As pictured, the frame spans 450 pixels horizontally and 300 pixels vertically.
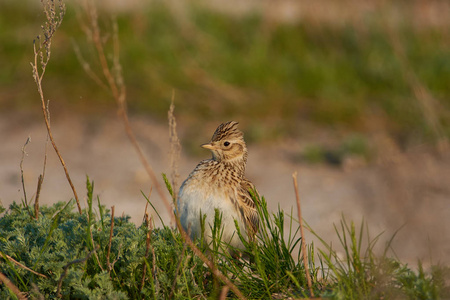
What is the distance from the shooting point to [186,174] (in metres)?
7.24

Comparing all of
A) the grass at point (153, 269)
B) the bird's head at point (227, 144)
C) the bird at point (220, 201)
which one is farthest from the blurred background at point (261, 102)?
the grass at point (153, 269)

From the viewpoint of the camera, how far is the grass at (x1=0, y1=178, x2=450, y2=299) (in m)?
3.12

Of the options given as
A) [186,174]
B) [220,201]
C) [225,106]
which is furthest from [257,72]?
[220,201]

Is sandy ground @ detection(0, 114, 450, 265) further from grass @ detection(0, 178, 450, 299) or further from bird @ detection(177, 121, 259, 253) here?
grass @ detection(0, 178, 450, 299)

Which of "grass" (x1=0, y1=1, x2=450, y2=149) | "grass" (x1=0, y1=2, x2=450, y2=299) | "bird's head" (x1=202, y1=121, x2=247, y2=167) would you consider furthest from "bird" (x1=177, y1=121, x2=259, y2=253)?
"grass" (x1=0, y1=1, x2=450, y2=149)

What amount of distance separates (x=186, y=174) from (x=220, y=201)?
10.4 feet

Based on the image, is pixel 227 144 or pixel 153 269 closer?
pixel 153 269

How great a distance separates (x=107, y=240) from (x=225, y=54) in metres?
6.17

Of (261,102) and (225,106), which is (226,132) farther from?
(261,102)

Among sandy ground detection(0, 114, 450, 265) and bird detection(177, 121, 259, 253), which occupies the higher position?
sandy ground detection(0, 114, 450, 265)

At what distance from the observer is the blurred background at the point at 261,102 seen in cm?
694

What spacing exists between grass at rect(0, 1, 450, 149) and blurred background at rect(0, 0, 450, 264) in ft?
0.06

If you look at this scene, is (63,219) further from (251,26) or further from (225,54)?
(251,26)

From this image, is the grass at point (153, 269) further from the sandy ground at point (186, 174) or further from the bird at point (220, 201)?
the sandy ground at point (186, 174)
